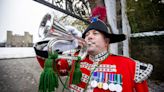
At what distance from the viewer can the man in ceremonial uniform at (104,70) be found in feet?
4.71

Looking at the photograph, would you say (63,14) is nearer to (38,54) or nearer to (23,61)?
(23,61)

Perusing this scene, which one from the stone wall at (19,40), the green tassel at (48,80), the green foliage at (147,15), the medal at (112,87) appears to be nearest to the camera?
the green tassel at (48,80)

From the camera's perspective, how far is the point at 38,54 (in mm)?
1213

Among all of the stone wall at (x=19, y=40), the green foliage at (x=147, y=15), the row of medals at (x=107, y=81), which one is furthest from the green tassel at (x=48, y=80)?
the green foliage at (x=147, y=15)

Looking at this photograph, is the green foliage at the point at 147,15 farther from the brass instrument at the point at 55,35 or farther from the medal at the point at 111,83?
the brass instrument at the point at 55,35

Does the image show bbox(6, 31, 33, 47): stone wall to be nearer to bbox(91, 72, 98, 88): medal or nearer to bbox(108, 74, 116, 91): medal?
bbox(91, 72, 98, 88): medal

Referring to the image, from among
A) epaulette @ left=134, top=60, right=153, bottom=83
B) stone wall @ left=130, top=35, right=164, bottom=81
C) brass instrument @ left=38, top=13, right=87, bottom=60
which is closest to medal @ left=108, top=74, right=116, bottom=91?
epaulette @ left=134, top=60, right=153, bottom=83

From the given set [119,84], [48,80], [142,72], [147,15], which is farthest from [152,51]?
[48,80]

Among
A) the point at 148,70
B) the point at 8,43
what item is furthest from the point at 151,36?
the point at 8,43

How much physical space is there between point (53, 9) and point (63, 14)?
0.23 meters

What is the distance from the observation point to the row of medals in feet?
4.64

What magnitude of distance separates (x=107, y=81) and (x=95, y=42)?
0.29 m

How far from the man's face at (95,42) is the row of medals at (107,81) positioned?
0.17m

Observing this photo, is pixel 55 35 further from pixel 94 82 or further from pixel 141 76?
pixel 141 76
